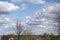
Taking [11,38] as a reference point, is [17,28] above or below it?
above

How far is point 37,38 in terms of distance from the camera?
527 centimetres

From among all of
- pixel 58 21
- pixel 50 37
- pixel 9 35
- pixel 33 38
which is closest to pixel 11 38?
pixel 9 35

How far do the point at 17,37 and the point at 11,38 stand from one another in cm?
36

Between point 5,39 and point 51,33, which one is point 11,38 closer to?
point 5,39

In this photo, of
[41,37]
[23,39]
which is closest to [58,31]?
[41,37]

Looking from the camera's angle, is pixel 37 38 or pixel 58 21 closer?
pixel 58 21

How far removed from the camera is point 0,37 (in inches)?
199

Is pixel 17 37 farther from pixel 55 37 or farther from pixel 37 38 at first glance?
pixel 55 37

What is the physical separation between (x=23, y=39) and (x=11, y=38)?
0.40 m

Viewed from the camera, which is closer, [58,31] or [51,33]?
[58,31]

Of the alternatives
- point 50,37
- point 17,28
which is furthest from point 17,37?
point 50,37

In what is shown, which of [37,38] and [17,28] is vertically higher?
[17,28]

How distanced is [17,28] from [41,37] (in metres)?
0.91

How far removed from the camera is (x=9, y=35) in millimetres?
5133
